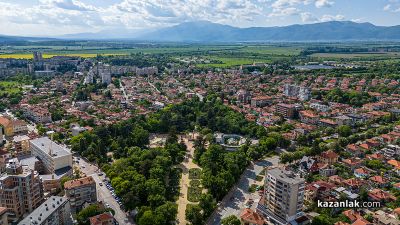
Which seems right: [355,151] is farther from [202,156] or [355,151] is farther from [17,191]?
[17,191]

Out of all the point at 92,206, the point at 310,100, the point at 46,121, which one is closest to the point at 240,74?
the point at 310,100

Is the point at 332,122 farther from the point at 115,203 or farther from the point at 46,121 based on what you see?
the point at 46,121

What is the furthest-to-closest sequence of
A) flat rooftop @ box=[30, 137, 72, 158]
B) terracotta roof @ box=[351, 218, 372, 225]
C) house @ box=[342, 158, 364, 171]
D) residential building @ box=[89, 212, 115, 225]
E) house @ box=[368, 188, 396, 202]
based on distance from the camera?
house @ box=[342, 158, 364, 171]
flat rooftop @ box=[30, 137, 72, 158]
house @ box=[368, 188, 396, 202]
terracotta roof @ box=[351, 218, 372, 225]
residential building @ box=[89, 212, 115, 225]

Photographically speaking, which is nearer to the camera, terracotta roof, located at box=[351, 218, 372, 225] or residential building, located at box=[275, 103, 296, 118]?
terracotta roof, located at box=[351, 218, 372, 225]

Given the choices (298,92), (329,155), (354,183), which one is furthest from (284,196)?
(298,92)

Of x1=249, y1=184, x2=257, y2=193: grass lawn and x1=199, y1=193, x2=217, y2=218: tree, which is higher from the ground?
x1=199, y1=193, x2=217, y2=218: tree

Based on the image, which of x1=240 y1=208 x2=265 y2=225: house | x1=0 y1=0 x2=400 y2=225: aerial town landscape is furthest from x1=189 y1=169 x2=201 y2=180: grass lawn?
x1=240 y1=208 x2=265 y2=225: house

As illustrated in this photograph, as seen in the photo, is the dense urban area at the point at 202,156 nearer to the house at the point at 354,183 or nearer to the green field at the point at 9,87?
the house at the point at 354,183

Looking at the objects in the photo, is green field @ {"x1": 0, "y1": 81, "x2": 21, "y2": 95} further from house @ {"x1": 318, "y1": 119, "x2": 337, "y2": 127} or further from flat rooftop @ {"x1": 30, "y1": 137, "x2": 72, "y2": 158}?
house @ {"x1": 318, "y1": 119, "x2": 337, "y2": 127}
